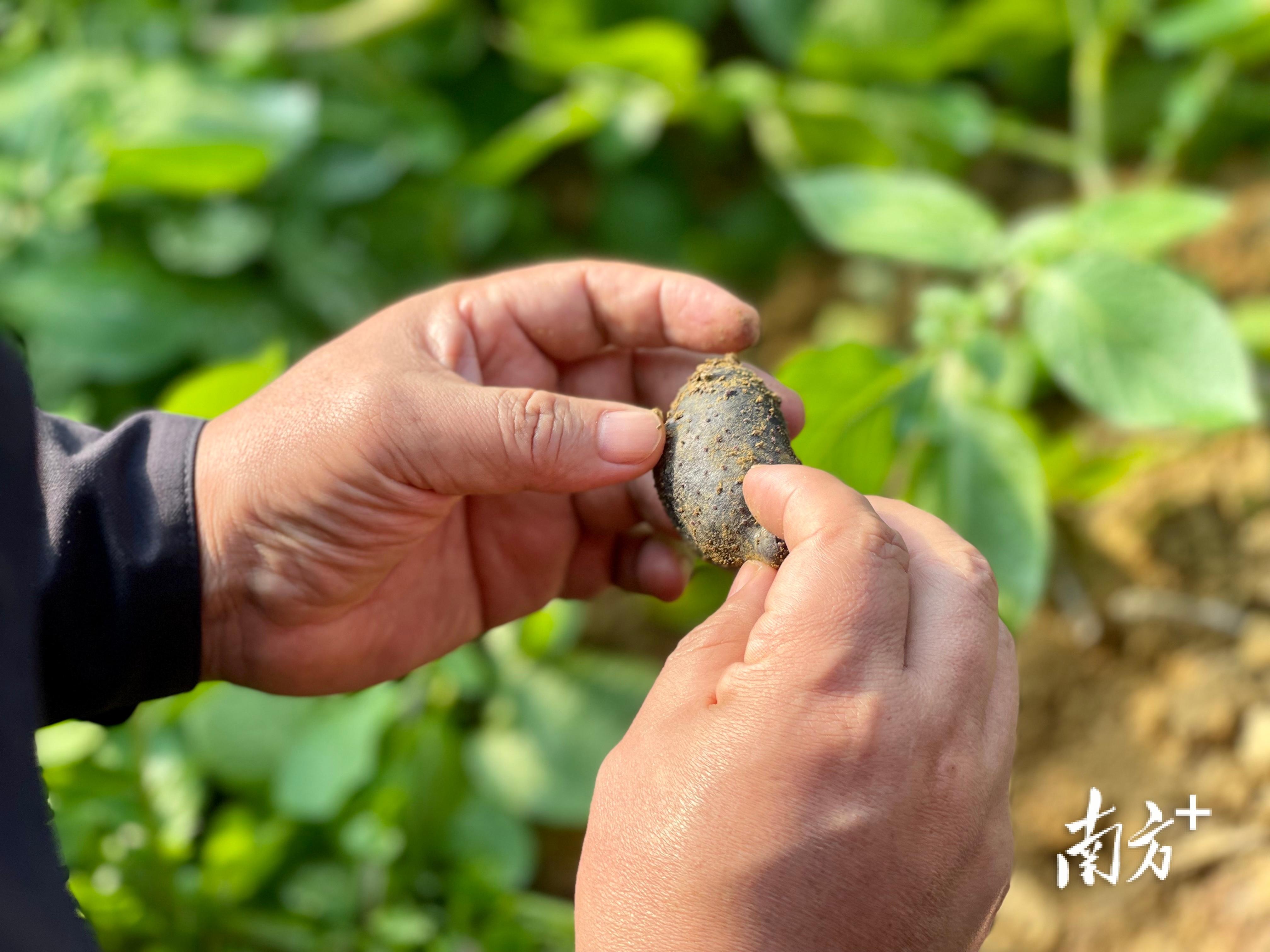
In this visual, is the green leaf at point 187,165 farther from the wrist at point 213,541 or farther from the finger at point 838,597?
the finger at point 838,597

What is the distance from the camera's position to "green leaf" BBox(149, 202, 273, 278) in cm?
172

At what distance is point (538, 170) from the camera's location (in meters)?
1.98

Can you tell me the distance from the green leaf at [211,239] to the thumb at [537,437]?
1.01m

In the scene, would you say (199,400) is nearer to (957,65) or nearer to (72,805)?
(72,805)

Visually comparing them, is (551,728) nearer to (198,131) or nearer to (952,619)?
(952,619)

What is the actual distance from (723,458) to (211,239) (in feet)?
4.03

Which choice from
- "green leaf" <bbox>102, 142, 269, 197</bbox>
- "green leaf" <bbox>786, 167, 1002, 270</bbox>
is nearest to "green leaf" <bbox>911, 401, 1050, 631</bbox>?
"green leaf" <bbox>786, 167, 1002, 270</bbox>

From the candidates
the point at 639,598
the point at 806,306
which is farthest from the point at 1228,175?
the point at 639,598

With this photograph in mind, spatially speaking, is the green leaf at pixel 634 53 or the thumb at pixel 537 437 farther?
the green leaf at pixel 634 53

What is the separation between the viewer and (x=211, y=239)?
5.66ft

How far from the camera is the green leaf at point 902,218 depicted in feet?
3.86

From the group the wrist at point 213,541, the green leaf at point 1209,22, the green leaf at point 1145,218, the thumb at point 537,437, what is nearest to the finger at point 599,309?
the thumb at point 537,437

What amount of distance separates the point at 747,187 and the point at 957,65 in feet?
1.31

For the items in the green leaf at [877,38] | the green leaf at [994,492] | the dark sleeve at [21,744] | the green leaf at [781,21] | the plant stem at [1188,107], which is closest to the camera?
the dark sleeve at [21,744]
